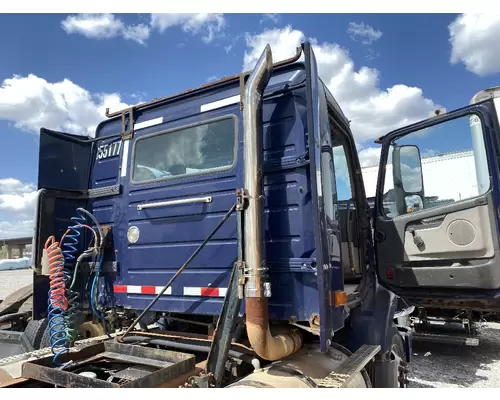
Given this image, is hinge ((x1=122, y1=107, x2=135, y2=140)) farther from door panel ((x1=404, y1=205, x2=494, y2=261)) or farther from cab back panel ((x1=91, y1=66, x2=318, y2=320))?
door panel ((x1=404, y1=205, x2=494, y2=261))

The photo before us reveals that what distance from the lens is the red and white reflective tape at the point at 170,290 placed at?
2984mm

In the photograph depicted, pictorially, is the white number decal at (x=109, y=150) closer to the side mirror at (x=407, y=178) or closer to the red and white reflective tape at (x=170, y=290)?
the red and white reflective tape at (x=170, y=290)

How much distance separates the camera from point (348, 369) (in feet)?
8.72

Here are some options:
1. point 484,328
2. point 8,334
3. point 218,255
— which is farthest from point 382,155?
point 484,328

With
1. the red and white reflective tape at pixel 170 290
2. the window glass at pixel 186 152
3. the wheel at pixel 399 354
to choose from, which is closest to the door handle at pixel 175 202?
the window glass at pixel 186 152

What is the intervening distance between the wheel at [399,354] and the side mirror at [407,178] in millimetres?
1251

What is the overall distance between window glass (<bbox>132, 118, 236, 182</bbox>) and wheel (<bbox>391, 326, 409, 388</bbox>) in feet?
8.05

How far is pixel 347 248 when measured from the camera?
408 centimetres

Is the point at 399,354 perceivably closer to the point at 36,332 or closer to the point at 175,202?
the point at 175,202

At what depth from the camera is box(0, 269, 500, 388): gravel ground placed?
17.4ft

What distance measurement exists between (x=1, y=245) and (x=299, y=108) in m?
33.2

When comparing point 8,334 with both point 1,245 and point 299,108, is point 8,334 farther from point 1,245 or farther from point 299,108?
point 1,245

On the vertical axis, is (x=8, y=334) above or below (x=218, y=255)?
below

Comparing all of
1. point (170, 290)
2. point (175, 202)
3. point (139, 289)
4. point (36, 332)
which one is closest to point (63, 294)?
point (139, 289)
